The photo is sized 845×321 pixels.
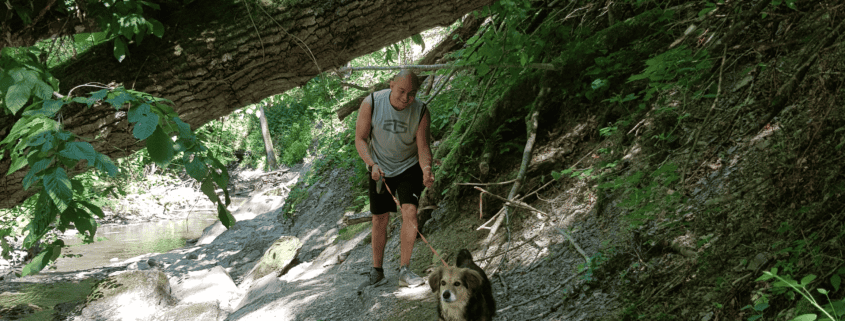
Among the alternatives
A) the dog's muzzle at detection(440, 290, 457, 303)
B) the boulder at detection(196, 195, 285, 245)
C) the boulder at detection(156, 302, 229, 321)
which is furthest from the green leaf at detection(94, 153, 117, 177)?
the boulder at detection(196, 195, 285, 245)

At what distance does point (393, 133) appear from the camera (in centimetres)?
439

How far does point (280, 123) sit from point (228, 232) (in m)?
13.0

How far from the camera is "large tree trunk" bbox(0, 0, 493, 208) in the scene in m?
2.30

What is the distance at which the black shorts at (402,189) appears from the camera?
4.52 metres

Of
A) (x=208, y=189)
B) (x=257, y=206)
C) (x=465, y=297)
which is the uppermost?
(x=208, y=189)

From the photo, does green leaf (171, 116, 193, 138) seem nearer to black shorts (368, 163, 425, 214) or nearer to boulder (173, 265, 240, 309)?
black shorts (368, 163, 425, 214)

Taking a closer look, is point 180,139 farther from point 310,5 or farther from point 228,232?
point 228,232

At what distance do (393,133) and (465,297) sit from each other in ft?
5.62

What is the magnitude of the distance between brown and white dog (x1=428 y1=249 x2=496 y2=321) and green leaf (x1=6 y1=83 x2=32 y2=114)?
2442 mm

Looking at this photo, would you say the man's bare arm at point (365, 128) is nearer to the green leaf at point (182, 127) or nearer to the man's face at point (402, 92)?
the man's face at point (402, 92)

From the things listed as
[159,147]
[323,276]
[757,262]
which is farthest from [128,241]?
[757,262]

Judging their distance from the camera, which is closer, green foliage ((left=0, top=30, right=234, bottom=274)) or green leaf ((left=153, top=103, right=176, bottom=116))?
green foliage ((left=0, top=30, right=234, bottom=274))

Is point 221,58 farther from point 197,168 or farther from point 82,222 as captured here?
point 82,222

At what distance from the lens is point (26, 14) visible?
201 cm
